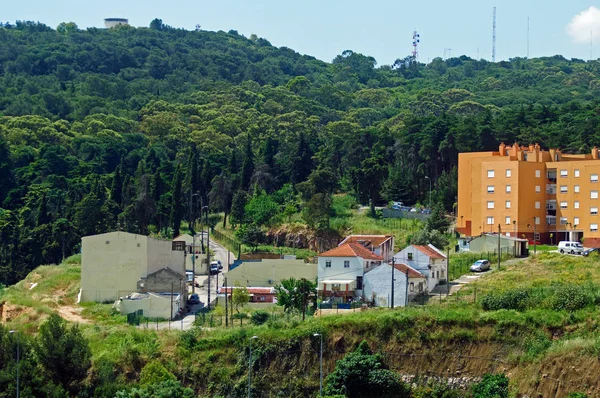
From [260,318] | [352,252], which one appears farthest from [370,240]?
[260,318]

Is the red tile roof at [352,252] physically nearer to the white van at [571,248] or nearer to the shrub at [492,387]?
the white van at [571,248]

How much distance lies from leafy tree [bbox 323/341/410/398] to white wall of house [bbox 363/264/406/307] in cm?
762

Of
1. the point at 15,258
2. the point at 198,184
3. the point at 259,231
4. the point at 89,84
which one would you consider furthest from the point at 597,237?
the point at 89,84

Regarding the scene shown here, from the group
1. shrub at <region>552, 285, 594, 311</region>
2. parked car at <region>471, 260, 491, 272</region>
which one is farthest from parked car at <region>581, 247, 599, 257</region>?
shrub at <region>552, 285, 594, 311</region>

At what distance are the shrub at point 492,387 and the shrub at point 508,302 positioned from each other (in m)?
4.27

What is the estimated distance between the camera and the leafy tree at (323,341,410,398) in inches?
1784

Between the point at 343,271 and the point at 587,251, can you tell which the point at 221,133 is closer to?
A: the point at 587,251

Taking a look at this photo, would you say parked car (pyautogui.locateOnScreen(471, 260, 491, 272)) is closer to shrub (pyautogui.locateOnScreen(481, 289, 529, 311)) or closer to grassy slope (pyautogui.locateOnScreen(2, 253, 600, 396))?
grassy slope (pyautogui.locateOnScreen(2, 253, 600, 396))

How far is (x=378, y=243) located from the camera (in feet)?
202

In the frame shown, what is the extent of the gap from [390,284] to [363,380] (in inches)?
365

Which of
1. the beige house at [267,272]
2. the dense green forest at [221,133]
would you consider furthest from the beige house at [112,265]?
the dense green forest at [221,133]

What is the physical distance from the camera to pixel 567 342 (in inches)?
1775

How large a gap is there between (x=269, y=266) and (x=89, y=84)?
10334 cm

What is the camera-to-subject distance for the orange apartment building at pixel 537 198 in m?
68.1
